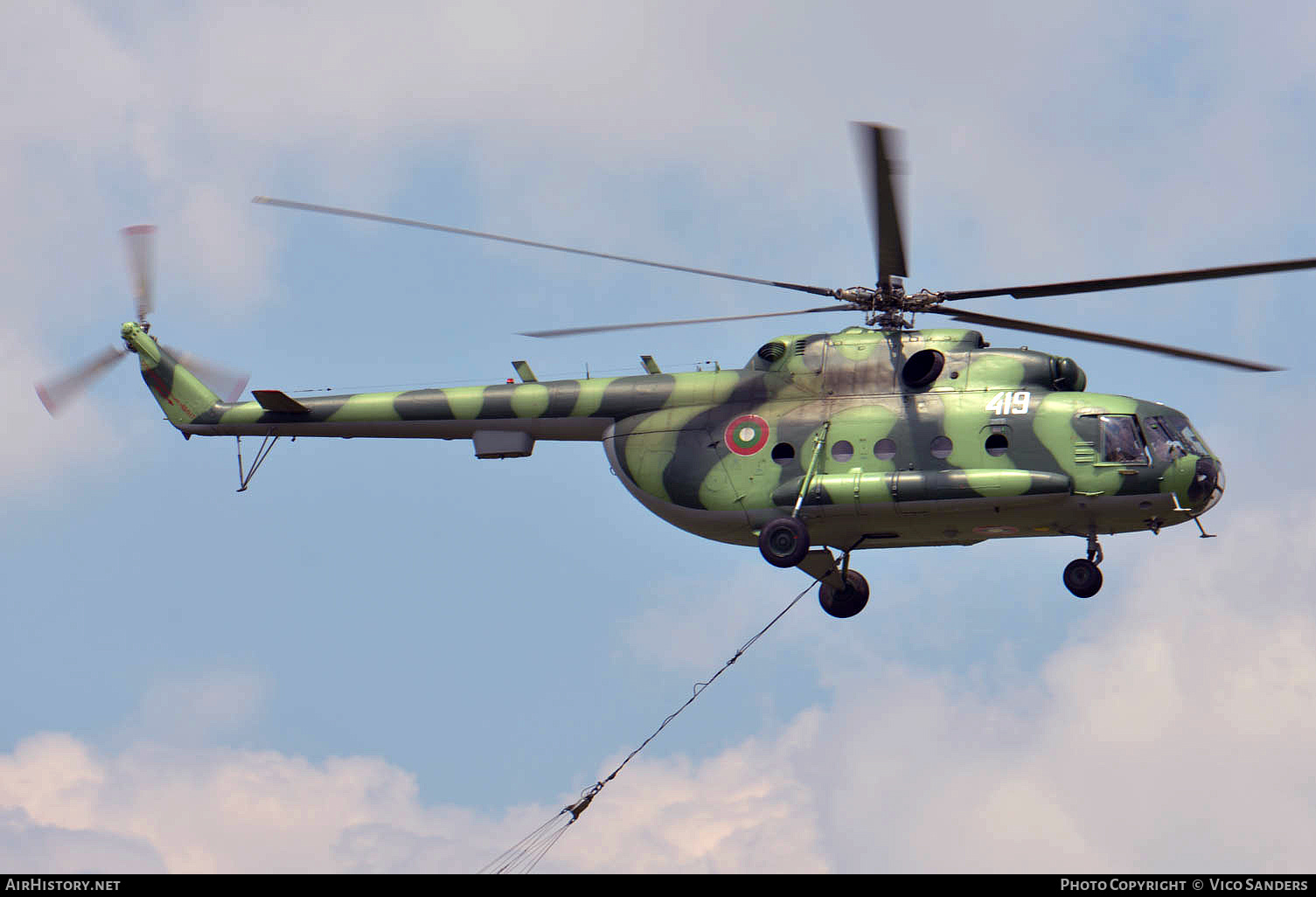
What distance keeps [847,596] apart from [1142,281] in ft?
26.9

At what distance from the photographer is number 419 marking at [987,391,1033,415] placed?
29812 millimetres

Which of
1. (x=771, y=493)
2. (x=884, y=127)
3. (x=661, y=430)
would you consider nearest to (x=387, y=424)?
(x=661, y=430)

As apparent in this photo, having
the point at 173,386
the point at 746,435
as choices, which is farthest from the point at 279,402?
the point at 746,435

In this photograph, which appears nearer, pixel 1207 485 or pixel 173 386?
pixel 1207 485

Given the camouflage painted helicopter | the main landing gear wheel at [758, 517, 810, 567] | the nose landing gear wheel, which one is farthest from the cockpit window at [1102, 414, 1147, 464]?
the main landing gear wheel at [758, 517, 810, 567]

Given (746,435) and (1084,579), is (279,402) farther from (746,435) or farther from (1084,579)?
(1084,579)

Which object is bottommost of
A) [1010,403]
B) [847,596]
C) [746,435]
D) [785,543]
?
[847,596]

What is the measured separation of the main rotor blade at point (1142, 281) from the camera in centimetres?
2692

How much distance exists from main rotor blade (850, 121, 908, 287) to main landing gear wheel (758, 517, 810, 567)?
458 cm

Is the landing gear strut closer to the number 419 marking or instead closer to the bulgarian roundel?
the number 419 marking

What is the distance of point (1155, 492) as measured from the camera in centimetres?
2909

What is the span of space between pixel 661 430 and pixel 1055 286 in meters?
7.52

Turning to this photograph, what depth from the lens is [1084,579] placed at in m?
30.1
